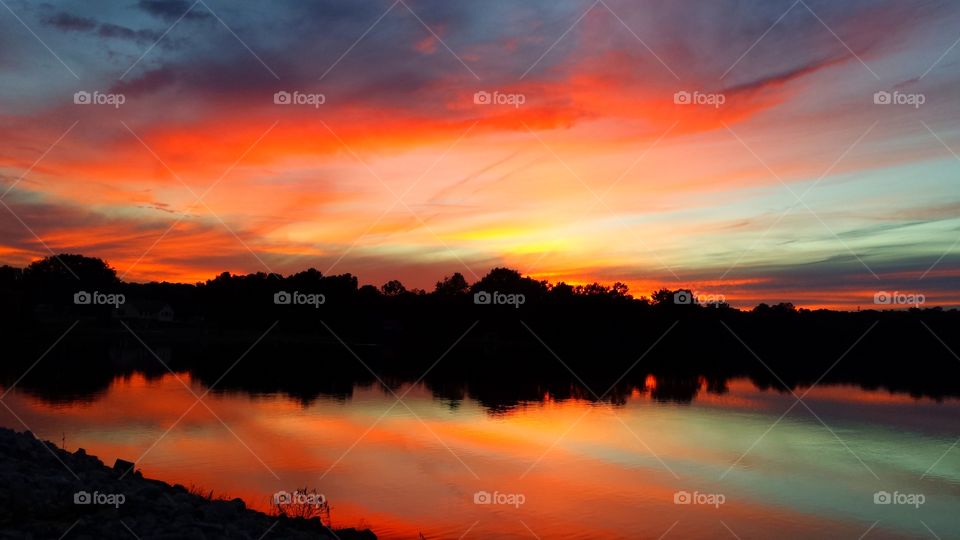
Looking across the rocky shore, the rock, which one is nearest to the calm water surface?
the rock

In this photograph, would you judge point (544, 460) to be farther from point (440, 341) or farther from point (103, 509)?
point (440, 341)

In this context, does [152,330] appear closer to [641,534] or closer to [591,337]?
[591,337]

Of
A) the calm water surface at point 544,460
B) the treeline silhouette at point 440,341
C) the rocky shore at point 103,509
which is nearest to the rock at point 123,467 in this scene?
the rocky shore at point 103,509

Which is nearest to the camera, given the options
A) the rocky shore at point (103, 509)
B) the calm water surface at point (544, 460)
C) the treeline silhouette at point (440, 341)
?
the rocky shore at point (103, 509)

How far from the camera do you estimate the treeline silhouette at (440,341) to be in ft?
155

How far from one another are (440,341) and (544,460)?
77617 millimetres

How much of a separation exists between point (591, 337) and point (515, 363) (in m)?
31.4

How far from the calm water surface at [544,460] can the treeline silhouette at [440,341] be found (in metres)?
5.81

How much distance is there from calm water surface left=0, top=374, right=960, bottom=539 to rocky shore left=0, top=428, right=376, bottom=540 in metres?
2.71

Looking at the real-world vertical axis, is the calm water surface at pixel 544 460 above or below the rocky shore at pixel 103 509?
below

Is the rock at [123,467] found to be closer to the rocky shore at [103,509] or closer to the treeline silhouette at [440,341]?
the rocky shore at [103,509]

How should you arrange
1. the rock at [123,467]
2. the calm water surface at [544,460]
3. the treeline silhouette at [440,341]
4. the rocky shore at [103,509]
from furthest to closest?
1. the treeline silhouette at [440,341]
2. the calm water surface at [544,460]
3. the rock at [123,467]
4. the rocky shore at [103,509]

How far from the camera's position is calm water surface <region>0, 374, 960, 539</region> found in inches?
651

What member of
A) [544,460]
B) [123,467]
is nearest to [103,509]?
[123,467]
